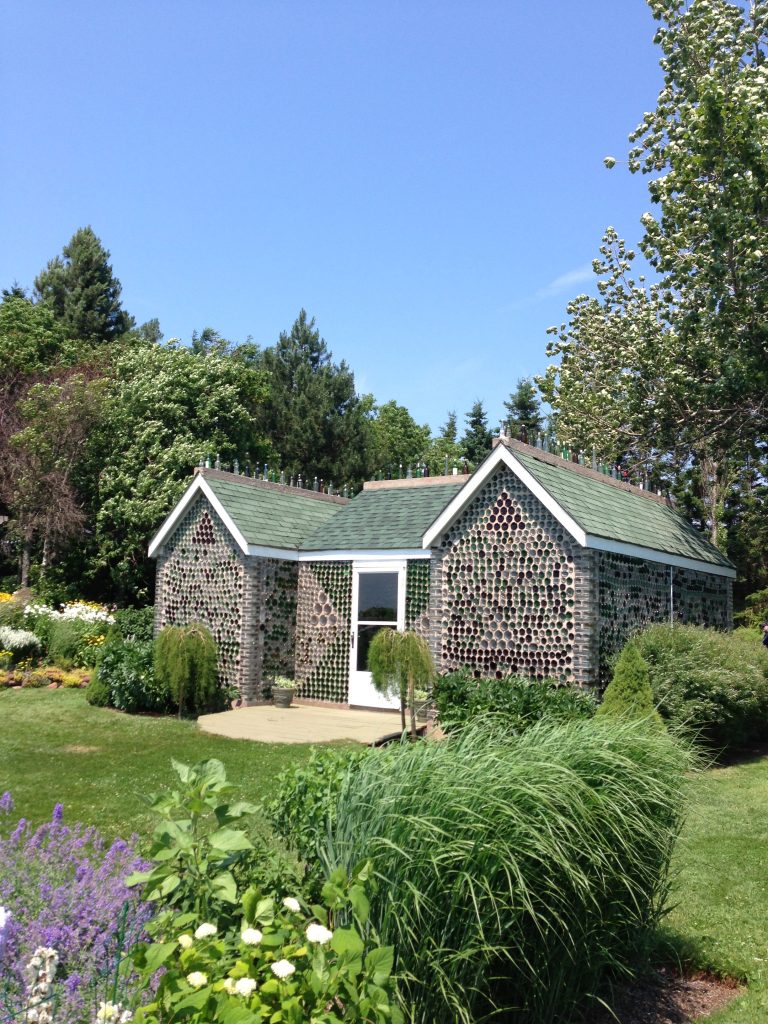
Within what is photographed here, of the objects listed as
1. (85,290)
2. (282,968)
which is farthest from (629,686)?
(85,290)

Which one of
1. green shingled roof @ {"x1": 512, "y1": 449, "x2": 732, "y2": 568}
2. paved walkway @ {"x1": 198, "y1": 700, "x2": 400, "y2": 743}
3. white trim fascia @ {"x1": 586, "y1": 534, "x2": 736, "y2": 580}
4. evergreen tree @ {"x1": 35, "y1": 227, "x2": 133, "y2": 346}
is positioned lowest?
paved walkway @ {"x1": 198, "y1": 700, "x2": 400, "y2": 743}

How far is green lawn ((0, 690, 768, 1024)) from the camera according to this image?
6492 mm

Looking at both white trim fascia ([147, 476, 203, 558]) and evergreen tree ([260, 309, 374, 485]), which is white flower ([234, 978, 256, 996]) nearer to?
white trim fascia ([147, 476, 203, 558])

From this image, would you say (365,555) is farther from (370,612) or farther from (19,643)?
(19,643)

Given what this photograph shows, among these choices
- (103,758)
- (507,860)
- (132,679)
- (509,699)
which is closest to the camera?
(507,860)

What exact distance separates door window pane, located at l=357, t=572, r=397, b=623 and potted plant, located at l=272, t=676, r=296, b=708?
2.04 metres

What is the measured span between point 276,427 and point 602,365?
21978 mm

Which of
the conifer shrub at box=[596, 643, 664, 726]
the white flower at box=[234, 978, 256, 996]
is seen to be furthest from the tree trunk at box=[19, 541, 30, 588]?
the white flower at box=[234, 978, 256, 996]

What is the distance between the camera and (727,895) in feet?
24.5

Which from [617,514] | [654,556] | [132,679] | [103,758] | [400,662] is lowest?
[103,758]

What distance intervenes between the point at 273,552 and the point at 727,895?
485 inches

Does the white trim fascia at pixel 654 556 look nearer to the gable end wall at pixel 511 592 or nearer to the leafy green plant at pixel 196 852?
the gable end wall at pixel 511 592

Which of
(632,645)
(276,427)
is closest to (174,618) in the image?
(632,645)

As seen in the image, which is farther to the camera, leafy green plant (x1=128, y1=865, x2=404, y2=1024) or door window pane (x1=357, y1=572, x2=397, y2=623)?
door window pane (x1=357, y1=572, x2=397, y2=623)
